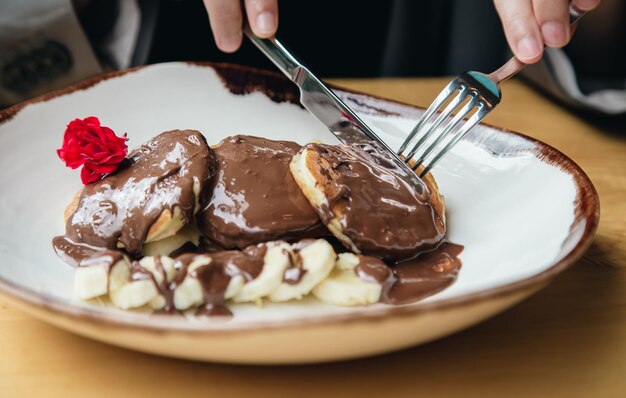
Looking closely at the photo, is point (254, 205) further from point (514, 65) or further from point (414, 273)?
point (514, 65)

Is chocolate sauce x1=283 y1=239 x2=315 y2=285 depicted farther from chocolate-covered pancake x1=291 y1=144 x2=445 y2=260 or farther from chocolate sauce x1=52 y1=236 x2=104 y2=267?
chocolate sauce x1=52 y1=236 x2=104 y2=267

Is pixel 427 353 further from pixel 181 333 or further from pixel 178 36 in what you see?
pixel 178 36

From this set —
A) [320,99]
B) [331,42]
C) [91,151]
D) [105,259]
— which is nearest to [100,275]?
[105,259]

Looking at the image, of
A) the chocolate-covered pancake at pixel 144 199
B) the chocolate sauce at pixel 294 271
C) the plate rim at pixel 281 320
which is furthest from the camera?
the chocolate-covered pancake at pixel 144 199

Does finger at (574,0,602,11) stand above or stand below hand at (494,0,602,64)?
above

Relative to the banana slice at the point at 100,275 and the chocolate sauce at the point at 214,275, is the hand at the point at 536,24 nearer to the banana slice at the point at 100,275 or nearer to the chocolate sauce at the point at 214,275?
the chocolate sauce at the point at 214,275

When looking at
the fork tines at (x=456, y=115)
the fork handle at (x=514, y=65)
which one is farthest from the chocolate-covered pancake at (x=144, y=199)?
the fork handle at (x=514, y=65)

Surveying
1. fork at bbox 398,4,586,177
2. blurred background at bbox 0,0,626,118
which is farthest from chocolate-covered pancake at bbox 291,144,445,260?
blurred background at bbox 0,0,626,118
